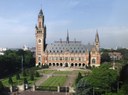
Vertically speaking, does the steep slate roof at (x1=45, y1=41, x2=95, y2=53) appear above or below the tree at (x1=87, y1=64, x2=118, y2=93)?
above

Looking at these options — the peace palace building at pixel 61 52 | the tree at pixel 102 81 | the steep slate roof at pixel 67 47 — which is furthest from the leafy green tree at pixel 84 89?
→ the steep slate roof at pixel 67 47

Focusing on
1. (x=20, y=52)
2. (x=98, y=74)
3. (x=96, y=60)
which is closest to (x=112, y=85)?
(x=98, y=74)

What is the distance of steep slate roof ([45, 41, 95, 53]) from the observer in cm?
12950

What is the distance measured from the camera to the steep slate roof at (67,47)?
130 metres

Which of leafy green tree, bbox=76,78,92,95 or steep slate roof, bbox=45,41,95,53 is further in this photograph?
steep slate roof, bbox=45,41,95,53

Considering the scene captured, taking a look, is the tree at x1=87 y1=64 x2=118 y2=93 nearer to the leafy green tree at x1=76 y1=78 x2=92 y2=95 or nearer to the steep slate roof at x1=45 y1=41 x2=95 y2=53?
→ the leafy green tree at x1=76 y1=78 x2=92 y2=95

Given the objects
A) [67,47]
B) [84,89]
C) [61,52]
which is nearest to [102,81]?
[84,89]

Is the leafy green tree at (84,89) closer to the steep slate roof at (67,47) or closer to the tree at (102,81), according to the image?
the tree at (102,81)

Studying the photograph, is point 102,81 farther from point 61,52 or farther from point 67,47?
point 67,47

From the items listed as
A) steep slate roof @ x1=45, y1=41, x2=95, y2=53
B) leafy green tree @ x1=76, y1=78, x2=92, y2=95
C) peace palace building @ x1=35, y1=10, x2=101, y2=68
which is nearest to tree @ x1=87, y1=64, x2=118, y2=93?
leafy green tree @ x1=76, y1=78, x2=92, y2=95

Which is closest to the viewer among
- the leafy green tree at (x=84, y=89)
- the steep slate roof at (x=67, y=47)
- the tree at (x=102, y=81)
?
the leafy green tree at (x=84, y=89)

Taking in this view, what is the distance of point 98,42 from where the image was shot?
126 metres

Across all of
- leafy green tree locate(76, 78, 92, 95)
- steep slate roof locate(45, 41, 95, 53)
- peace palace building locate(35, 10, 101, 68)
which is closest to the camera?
leafy green tree locate(76, 78, 92, 95)

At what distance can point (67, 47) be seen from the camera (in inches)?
5167
